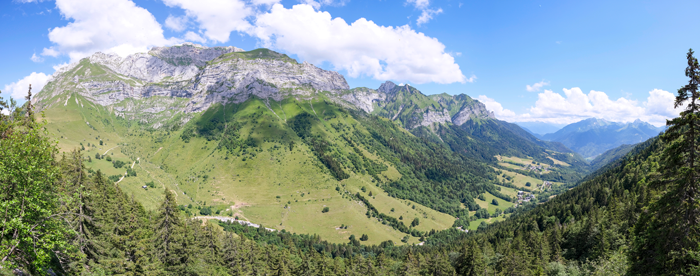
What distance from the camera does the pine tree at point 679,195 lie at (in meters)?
21.7

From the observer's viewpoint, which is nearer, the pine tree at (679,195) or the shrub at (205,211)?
the pine tree at (679,195)

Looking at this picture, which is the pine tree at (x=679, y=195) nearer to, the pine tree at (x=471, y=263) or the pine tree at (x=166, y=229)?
the pine tree at (x=471, y=263)

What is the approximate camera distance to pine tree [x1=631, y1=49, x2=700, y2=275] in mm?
21688

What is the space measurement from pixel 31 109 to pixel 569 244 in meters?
122

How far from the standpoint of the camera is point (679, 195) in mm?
22672

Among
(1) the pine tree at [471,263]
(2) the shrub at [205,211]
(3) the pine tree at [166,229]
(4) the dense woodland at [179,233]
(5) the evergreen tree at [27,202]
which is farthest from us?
(2) the shrub at [205,211]

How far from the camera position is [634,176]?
114 m

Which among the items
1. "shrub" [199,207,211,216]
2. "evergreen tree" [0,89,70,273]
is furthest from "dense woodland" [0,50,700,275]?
"shrub" [199,207,211,216]

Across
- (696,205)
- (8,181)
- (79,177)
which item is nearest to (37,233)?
(8,181)

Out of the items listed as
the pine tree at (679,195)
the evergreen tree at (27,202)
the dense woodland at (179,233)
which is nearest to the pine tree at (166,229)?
the dense woodland at (179,233)

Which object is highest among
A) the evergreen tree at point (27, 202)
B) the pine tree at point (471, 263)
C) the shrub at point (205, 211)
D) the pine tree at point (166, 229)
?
the evergreen tree at point (27, 202)

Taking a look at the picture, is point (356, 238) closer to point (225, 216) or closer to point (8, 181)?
point (225, 216)

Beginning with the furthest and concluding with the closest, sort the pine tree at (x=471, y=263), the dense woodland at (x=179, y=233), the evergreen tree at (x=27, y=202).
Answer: the pine tree at (x=471, y=263), the dense woodland at (x=179, y=233), the evergreen tree at (x=27, y=202)

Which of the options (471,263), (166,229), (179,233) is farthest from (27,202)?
(471,263)
